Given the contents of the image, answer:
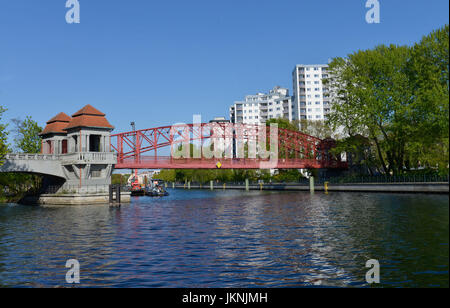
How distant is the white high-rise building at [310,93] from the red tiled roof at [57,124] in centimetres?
10840

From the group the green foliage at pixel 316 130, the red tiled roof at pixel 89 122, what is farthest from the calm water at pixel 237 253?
the green foliage at pixel 316 130

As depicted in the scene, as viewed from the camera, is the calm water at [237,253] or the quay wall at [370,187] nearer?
Result: the calm water at [237,253]

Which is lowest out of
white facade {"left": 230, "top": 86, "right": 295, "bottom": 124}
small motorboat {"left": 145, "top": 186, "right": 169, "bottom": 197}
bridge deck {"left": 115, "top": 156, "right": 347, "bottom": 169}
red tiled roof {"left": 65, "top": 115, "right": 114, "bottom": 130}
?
small motorboat {"left": 145, "top": 186, "right": 169, "bottom": 197}

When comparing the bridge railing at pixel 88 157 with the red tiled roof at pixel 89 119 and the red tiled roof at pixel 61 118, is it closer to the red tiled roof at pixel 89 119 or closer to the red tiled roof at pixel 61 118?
the red tiled roof at pixel 89 119

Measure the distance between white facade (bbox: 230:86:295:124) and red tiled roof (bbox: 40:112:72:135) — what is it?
118m

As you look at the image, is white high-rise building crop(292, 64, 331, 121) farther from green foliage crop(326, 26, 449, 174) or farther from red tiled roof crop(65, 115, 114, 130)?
red tiled roof crop(65, 115, 114, 130)

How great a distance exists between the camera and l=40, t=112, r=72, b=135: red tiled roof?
64613mm

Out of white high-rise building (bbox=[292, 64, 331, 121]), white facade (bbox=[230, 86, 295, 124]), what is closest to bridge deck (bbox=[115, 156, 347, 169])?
white high-rise building (bbox=[292, 64, 331, 121])

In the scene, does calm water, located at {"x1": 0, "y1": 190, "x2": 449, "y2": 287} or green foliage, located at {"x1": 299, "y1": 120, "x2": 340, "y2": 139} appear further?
green foliage, located at {"x1": 299, "y1": 120, "x2": 340, "y2": 139}

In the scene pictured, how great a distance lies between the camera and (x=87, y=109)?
60.5m

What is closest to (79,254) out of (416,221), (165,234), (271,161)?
(165,234)

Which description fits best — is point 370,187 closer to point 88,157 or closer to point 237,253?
point 88,157

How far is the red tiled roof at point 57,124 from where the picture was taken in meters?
64.6
